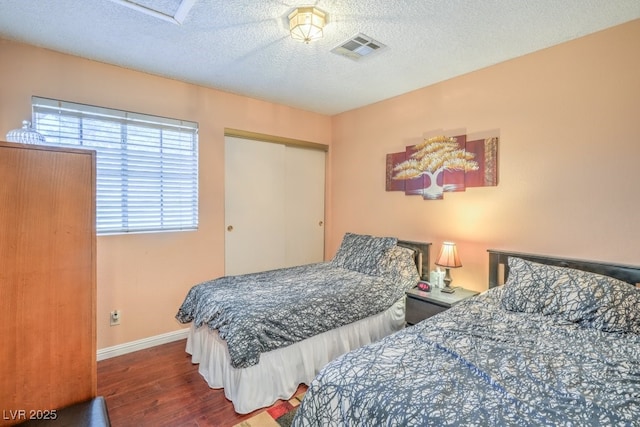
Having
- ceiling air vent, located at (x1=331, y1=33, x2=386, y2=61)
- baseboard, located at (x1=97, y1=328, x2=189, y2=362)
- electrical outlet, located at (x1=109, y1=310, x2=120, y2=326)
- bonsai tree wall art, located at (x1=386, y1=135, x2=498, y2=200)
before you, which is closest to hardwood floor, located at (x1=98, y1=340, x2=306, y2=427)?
baseboard, located at (x1=97, y1=328, x2=189, y2=362)

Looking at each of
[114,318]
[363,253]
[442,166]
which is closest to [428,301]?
[363,253]

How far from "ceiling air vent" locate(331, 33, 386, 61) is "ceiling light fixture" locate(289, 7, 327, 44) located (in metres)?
0.31

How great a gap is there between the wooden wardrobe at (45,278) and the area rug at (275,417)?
956mm

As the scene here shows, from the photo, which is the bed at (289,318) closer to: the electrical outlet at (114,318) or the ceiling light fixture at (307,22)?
the electrical outlet at (114,318)

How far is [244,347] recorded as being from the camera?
1901 millimetres

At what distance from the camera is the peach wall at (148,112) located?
235 cm

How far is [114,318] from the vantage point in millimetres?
2715

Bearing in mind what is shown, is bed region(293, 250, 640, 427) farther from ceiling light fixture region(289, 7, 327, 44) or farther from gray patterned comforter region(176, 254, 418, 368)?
ceiling light fixture region(289, 7, 327, 44)

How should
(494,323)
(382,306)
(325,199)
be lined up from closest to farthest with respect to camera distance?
(494,323) → (382,306) → (325,199)

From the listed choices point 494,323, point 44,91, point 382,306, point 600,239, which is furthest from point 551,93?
point 44,91

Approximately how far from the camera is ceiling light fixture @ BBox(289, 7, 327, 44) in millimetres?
1881

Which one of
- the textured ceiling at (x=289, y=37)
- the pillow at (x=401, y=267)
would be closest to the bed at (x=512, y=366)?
the pillow at (x=401, y=267)

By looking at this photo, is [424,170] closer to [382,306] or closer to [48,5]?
[382,306]

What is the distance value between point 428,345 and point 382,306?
1.18m
